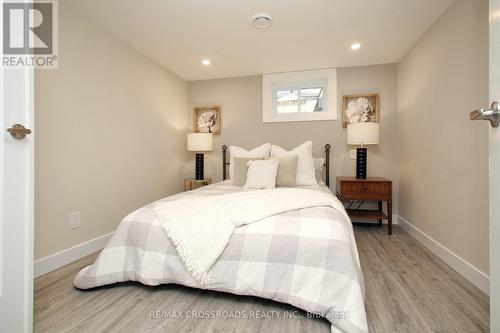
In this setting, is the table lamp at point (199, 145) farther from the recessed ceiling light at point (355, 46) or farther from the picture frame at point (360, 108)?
the recessed ceiling light at point (355, 46)

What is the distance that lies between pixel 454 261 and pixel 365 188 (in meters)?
1.08

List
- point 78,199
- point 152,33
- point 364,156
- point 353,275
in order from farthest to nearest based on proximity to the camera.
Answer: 1. point 364,156
2. point 152,33
3. point 78,199
4. point 353,275

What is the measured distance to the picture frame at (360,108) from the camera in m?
3.23

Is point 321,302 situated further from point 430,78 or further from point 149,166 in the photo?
point 149,166

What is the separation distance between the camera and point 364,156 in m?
2.96

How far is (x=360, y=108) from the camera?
3271 millimetres

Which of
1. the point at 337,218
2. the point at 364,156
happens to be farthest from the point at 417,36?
the point at 337,218

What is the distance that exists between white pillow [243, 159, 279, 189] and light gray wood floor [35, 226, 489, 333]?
44.7 inches

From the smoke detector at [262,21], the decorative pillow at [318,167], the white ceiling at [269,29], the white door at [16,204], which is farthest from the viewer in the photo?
the decorative pillow at [318,167]

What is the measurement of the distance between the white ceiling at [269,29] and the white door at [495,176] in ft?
4.74

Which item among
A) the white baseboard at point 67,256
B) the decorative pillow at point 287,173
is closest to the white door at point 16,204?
the white baseboard at point 67,256

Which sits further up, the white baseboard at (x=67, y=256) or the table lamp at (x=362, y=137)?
the table lamp at (x=362, y=137)

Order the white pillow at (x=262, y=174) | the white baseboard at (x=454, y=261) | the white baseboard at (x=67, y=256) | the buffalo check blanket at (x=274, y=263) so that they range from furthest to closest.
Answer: the white pillow at (x=262, y=174), the white baseboard at (x=67, y=256), the white baseboard at (x=454, y=261), the buffalo check blanket at (x=274, y=263)

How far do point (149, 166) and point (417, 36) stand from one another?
345cm
